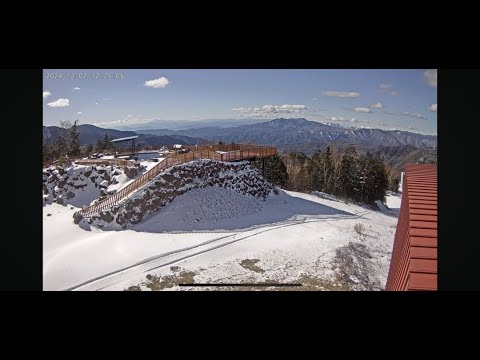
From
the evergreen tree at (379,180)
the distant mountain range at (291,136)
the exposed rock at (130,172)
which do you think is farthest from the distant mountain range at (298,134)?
the exposed rock at (130,172)

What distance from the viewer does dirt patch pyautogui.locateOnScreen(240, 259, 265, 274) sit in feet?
19.0

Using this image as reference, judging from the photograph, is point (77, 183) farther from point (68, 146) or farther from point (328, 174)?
point (328, 174)

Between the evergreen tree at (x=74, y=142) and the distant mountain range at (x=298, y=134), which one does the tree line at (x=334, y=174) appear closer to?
the distant mountain range at (x=298, y=134)

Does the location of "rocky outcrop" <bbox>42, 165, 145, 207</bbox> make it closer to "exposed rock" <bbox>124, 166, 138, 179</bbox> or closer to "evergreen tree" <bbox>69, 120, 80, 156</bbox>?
"exposed rock" <bbox>124, 166, 138, 179</bbox>

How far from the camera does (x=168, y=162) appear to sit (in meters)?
8.74

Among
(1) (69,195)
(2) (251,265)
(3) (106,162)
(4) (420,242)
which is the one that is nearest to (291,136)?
(2) (251,265)

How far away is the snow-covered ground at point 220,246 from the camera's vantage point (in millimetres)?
5559

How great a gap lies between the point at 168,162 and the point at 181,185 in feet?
2.16

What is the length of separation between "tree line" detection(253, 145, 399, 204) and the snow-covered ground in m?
1.18

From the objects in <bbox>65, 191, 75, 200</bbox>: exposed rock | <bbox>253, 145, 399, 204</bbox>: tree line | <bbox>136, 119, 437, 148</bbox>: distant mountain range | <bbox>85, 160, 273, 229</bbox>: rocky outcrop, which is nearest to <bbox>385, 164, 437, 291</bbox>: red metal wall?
<bbox>136, 119, 437, 148</bbox>: distant mountain range
